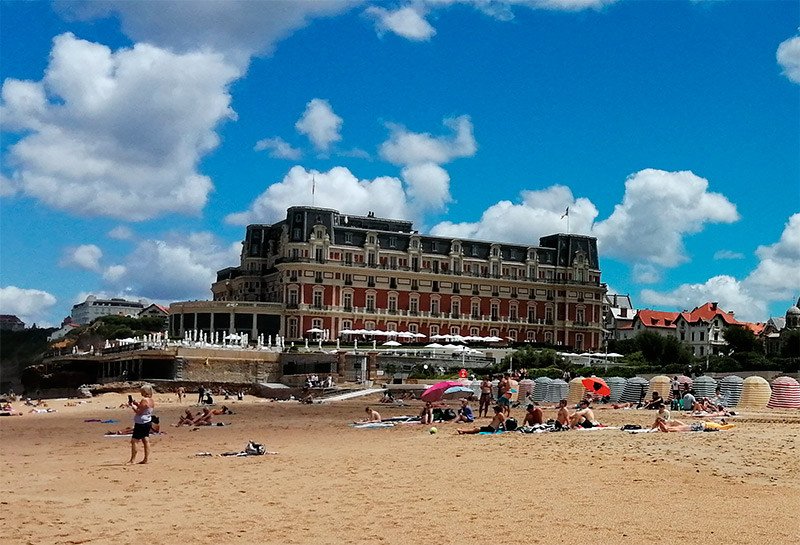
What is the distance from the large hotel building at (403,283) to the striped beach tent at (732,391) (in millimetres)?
50469

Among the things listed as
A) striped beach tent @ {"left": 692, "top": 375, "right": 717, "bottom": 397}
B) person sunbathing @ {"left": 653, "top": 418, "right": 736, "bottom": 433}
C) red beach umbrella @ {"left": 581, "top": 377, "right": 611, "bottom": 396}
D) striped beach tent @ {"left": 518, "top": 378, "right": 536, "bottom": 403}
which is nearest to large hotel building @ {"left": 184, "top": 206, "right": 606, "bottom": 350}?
striped beach tent @ {"left": 518, "top": 378, "right": 536, "bottom": 403}

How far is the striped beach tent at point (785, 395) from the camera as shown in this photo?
31.7 m

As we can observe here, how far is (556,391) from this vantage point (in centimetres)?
3862

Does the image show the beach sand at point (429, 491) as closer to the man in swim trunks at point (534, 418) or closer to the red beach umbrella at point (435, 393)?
the man in swim trunks at point (534, 418)

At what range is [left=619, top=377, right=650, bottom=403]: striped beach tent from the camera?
36656 mm

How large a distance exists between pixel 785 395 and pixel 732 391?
235cm

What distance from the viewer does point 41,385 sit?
74688 millimetres

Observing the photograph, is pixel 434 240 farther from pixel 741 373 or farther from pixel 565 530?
pixel 565 530

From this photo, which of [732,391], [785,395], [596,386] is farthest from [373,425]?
[785,395]

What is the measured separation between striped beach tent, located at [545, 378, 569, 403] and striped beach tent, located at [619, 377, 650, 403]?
89.2 inches

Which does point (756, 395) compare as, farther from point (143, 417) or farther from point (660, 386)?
point (143, 417)

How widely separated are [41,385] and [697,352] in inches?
2883

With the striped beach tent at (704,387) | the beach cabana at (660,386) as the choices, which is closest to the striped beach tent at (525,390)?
the beach cabana at (660,386)

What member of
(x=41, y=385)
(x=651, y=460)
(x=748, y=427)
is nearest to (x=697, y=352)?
(x=41, y=385)
